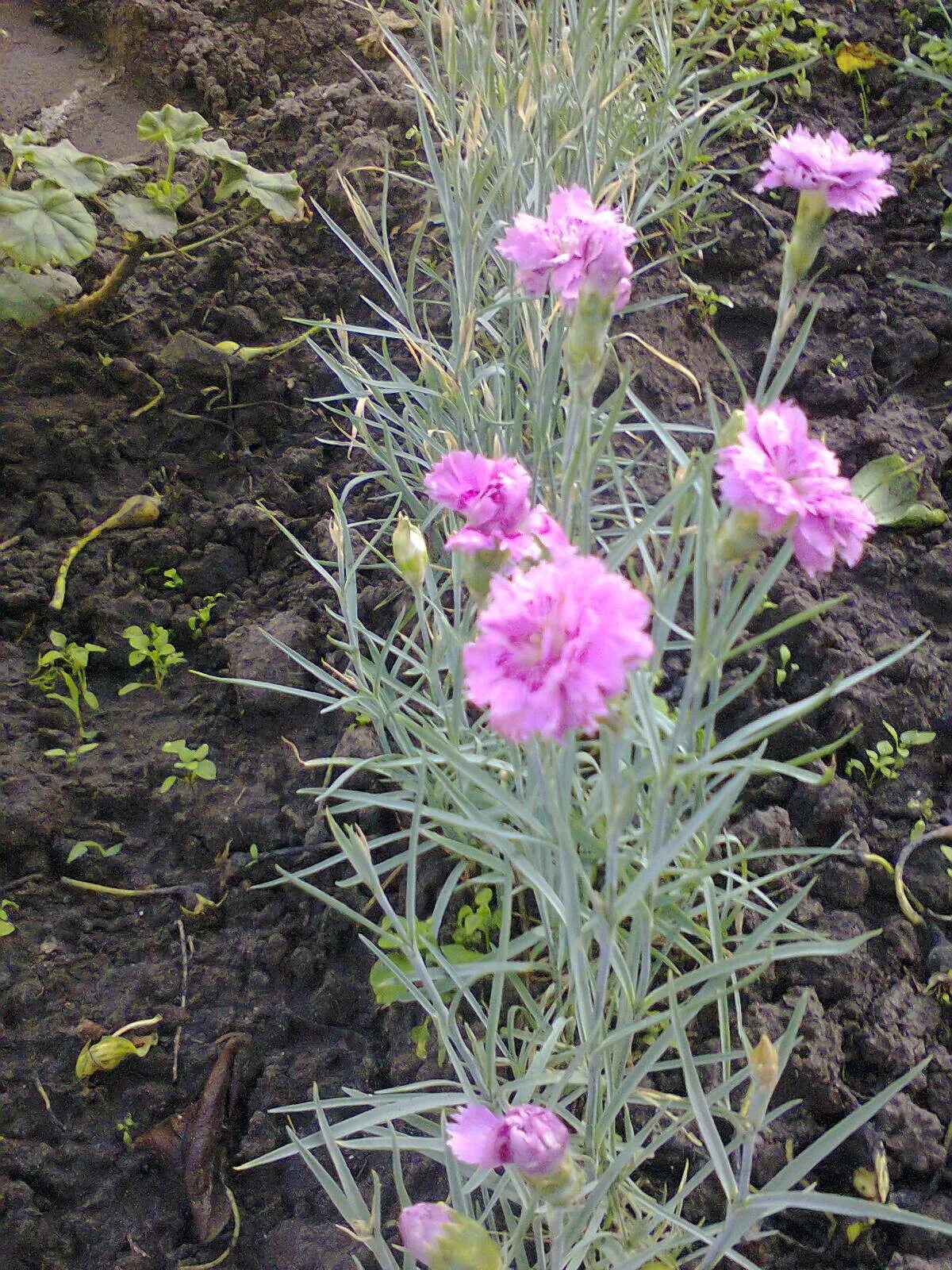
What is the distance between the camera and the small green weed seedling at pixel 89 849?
1.25 meters

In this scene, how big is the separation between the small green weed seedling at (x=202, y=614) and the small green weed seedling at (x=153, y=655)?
41 millimetres

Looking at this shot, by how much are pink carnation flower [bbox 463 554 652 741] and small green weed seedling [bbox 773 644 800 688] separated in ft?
2.70

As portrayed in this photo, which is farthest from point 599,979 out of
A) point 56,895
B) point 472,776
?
point 56,895

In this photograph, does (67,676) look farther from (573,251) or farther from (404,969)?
(573,251)

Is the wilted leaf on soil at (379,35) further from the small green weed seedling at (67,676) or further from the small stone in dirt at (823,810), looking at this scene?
the small stone in dirt at (823,810)

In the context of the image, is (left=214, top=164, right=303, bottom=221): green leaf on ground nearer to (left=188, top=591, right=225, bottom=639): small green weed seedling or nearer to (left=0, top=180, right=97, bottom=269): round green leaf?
(left=0, top=180, right=97, bottom=269): round green leaf

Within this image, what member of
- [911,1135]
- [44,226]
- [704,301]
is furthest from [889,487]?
[44,226]

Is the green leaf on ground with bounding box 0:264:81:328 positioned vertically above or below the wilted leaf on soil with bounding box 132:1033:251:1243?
above

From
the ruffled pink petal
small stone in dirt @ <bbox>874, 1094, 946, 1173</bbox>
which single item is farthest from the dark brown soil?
the ruffled pink petal

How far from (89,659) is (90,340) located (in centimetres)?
72

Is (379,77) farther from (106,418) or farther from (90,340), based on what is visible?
(106,418)

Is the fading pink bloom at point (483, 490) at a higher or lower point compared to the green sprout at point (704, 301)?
higher

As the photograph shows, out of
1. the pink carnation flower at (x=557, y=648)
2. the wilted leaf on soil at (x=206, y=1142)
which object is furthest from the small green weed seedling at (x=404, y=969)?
the pink carnation flower at (x=557, y=648)

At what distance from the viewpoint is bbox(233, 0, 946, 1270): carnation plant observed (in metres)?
0.59
